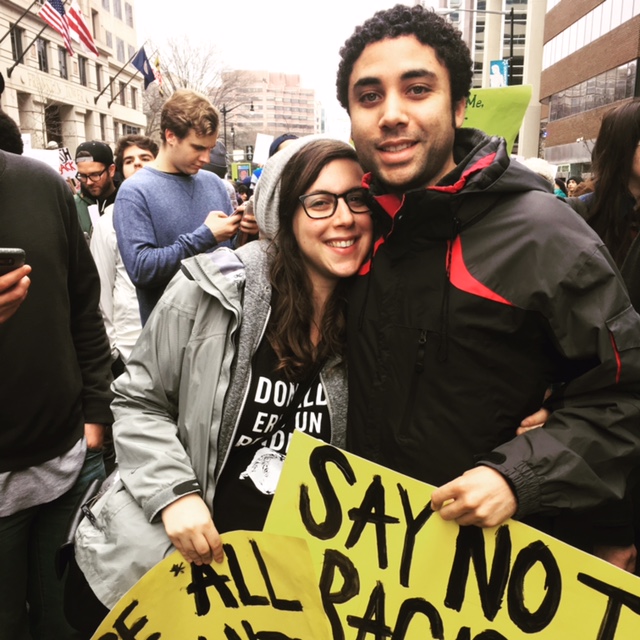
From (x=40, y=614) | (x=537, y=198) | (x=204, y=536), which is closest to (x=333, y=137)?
(x=537, y=198)

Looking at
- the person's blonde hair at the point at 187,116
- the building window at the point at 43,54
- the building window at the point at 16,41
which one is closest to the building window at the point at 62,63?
the building window at the point at 43,54

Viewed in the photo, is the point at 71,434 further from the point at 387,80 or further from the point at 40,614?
the point at 387,80

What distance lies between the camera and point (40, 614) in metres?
2.34

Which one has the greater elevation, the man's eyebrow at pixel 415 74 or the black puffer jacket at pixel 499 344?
the man's eyebrow at pixel 415 74

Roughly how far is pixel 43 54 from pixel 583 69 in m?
31.4

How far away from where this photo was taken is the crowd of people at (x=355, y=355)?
1594mm

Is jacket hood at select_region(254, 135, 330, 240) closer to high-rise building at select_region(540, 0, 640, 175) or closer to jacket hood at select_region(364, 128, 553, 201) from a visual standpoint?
jacket hood at select_region(364, 128, 553, 201)

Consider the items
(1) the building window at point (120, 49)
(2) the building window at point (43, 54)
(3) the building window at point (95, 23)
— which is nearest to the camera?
(2) the building window at point (43, 54)

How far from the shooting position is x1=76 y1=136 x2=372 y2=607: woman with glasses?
1803 mm

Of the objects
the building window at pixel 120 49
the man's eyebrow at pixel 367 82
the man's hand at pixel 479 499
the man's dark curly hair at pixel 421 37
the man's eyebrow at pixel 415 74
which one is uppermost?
the building window at pixel 120 49

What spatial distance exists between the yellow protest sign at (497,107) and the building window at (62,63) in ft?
132

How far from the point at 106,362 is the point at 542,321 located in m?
1.69

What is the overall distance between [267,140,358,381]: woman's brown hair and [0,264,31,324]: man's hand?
28.1 inches

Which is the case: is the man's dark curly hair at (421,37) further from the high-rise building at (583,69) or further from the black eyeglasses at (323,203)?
Answer: the high-rise building at (583,69)
